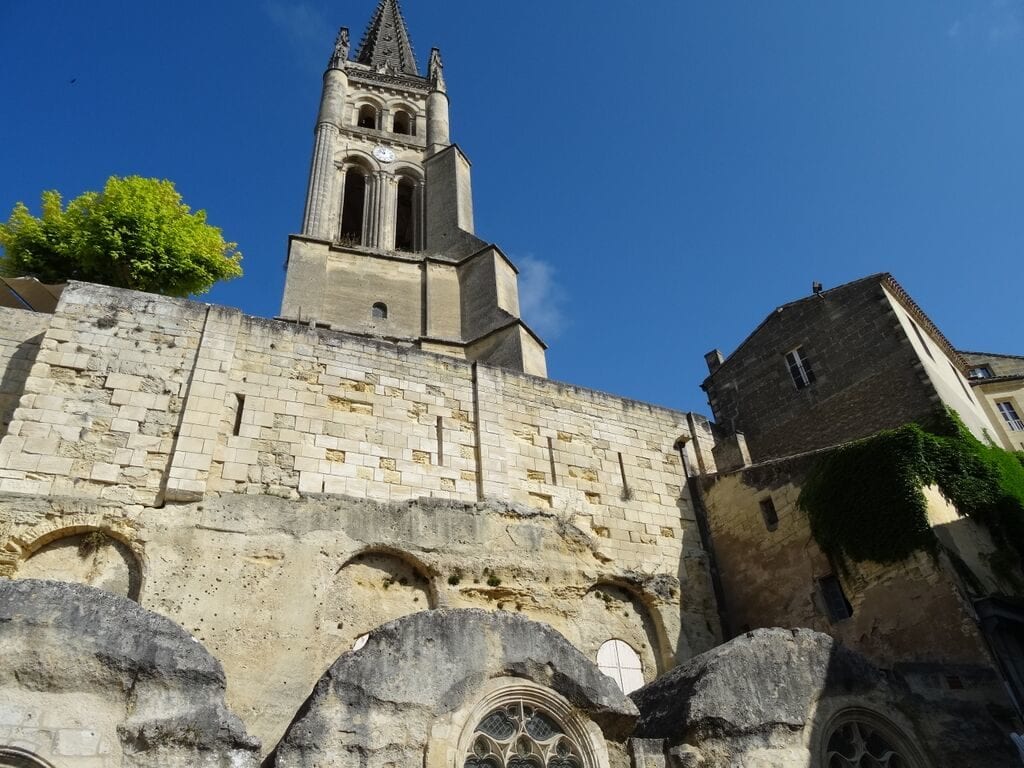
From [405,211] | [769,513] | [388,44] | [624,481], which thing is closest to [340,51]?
[388,44]

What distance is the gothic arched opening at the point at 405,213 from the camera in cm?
2581

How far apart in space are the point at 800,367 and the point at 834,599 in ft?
18.9

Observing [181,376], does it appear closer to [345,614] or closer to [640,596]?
[345,614]

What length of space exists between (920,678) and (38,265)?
660 inches

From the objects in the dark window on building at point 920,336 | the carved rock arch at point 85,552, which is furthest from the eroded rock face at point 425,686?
the dark window on building at point 920,336

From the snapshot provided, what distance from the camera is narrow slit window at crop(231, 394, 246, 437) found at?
10344 mm

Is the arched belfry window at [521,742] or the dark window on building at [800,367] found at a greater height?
the dark window on building at [800,367]

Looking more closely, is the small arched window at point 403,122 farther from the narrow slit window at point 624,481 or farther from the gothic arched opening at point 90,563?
the gothic arched opening at point 90,563

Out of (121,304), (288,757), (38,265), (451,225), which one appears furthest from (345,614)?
(451,225)

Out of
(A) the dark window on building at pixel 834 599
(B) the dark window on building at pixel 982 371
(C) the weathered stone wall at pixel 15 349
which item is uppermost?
(B) the dark window on building at pixel 982 371

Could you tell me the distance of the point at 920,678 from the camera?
24.6ft

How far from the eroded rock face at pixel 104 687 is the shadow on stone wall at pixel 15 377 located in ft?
19.0

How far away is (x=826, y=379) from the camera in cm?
1475

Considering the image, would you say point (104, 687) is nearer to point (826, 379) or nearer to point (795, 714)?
point (795, 714)
